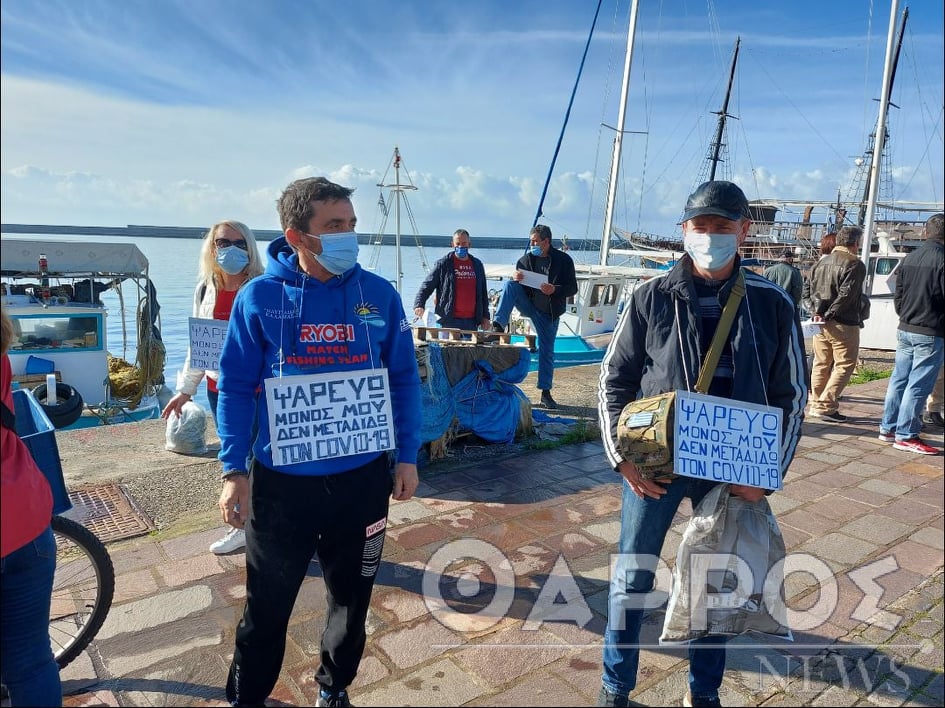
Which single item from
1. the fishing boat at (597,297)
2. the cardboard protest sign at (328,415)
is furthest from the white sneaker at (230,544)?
the fishing boat at (597,297)

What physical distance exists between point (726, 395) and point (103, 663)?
8.98ft

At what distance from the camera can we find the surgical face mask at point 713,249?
2270 mm

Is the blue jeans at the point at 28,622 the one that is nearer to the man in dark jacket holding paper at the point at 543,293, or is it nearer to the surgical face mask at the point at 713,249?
the surgical face mask at the point at 713,249

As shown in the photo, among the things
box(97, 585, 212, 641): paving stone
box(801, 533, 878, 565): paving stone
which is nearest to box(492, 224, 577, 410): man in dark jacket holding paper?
box(801, 533, 878, 565): paving stone

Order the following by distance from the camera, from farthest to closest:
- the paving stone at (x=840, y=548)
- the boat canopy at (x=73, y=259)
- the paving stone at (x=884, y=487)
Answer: the boat canopy at (x=73, y=259), the paving stone at (x=884, y=487), the paving stone at (x=840, y=548)

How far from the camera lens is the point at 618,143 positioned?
1623cm

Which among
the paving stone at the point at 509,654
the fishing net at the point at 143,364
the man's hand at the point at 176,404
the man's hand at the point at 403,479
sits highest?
the man's hand at the point at 403,479

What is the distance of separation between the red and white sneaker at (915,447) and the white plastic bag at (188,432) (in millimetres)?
6207

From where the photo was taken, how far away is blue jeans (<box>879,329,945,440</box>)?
539 cm

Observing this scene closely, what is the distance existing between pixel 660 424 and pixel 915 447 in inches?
193

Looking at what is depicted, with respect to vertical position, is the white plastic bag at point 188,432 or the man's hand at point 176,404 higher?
the man's hand at point 176,404

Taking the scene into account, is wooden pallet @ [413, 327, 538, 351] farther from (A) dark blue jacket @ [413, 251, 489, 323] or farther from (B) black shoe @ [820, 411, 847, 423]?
(B) black shoe @ [820, 411, 847, 423]

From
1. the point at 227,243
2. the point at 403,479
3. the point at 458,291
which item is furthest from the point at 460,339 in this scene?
the point at 403,479

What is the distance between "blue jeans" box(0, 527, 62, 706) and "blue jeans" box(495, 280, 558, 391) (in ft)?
18.7
